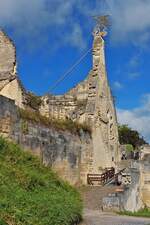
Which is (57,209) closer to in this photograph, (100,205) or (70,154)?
(100,205)

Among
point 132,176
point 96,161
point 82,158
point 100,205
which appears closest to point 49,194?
point 100,205

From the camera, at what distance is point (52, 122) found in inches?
1101

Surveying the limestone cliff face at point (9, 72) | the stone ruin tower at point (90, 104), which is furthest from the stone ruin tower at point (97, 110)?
the limestone cliff face at point (9, 72)

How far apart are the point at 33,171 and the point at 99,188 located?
42.0ft

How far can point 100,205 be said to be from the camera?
2370 centimetres

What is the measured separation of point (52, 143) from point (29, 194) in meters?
13.4

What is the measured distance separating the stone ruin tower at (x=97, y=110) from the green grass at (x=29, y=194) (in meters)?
15.4

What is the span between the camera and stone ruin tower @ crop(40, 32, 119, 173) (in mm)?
34750

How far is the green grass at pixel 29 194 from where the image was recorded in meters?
11.5

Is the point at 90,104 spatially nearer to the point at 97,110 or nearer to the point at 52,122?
the point at 97,110

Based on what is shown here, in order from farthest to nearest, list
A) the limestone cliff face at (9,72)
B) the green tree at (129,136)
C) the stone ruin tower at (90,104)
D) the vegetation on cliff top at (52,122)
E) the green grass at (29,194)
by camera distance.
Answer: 1. the green tree at (129,136)
2. the stone ruin tower at (90,104)
3. the limestone cliff face at (9,72)
4. the vegetation on cliff top at (52,122)
5. the green grass at (29,194)

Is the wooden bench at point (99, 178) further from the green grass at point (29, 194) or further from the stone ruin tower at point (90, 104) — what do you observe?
the green grass at point (29, 194)

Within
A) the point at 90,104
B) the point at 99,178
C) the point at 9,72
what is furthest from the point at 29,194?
the point at 90,104

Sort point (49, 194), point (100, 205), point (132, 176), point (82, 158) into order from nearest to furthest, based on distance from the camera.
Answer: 1. point (49, 194)
2. point (100, 205)
3. point (132, 176)
4. point (82, 158)
